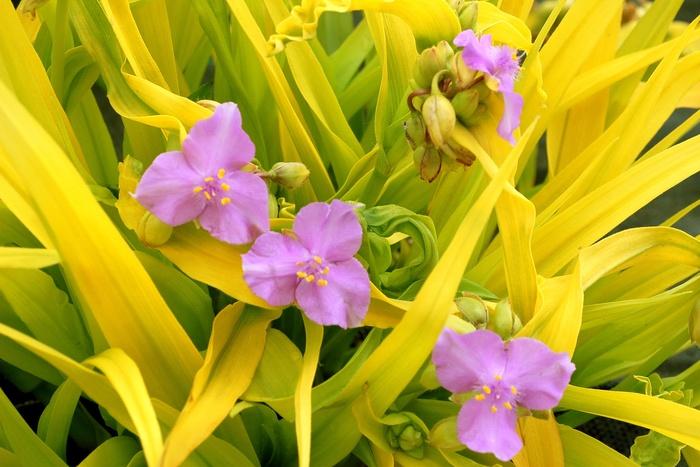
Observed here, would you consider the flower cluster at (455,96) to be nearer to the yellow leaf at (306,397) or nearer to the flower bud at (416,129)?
the flower bud at (416,129)

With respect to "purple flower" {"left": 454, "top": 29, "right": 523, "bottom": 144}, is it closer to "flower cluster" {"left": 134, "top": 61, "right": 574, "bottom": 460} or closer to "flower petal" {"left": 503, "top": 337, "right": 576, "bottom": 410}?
"flower cluster" {"left": 134, "top": 61, "right": 574, "bottom": 460}

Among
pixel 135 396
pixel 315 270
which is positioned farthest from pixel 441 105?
pixel 135 396

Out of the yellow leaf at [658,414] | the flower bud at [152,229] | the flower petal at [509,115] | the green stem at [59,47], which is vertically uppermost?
the green stem at [59,47]

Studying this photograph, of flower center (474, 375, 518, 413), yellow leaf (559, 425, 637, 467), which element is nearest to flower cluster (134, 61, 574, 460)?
flower center (474, 375, 518, 413)

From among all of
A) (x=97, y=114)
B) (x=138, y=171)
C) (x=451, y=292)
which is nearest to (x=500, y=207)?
(x=451, y=292)

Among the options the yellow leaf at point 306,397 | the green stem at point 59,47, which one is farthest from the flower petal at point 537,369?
the green stem at point 59,47

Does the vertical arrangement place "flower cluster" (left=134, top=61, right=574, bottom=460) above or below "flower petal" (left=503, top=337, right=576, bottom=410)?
above
